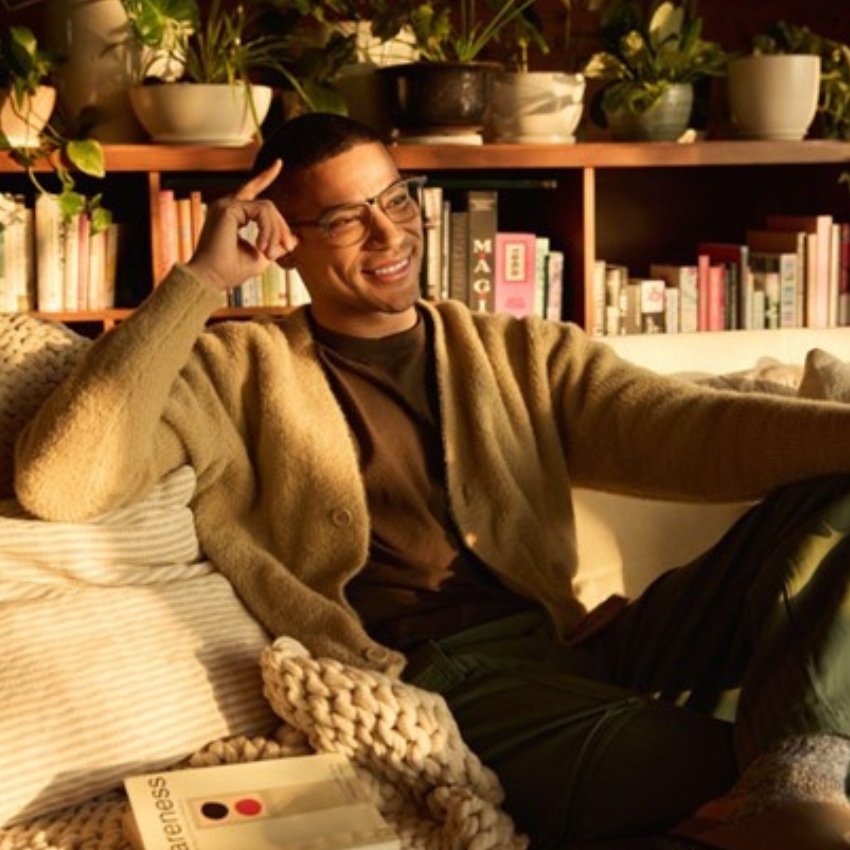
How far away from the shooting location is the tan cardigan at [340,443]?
1.78 m

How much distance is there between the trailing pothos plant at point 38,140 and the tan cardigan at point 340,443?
763 millimetres

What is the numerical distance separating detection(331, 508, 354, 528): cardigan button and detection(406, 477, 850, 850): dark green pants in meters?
0.19

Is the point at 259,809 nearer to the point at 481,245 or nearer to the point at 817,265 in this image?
the point at 481,245

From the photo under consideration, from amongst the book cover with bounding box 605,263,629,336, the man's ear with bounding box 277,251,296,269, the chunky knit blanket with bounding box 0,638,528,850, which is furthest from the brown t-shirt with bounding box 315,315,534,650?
the book cover with bounding box 605,263,629,336

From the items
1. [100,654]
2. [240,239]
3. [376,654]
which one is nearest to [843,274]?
[240,239]

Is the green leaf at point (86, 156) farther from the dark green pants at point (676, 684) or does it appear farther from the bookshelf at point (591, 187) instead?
the dark green pants at point (676, 684)

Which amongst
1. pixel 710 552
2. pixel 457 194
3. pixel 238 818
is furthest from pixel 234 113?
pixel 238 818

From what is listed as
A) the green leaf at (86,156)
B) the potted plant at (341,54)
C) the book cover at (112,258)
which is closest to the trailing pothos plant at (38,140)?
the green leaf at (86,156)

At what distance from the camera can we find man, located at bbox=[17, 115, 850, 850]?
5.45ft

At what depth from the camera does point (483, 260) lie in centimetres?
306

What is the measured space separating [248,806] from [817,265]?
2086 mm

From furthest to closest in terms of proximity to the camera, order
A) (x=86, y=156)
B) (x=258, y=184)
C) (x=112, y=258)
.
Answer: (x=112, y=258)
(x=86, y=156)
(x=258, y=184)

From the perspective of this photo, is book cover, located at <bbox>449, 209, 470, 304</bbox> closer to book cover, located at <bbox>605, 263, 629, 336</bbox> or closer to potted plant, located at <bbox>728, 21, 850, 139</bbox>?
book cover, located at <bbox>605, 263, 629, 336</bbox>

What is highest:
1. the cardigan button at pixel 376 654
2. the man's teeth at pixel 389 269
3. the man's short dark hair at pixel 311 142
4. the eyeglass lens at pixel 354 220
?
the man's short dark hair at pixel 311 142
